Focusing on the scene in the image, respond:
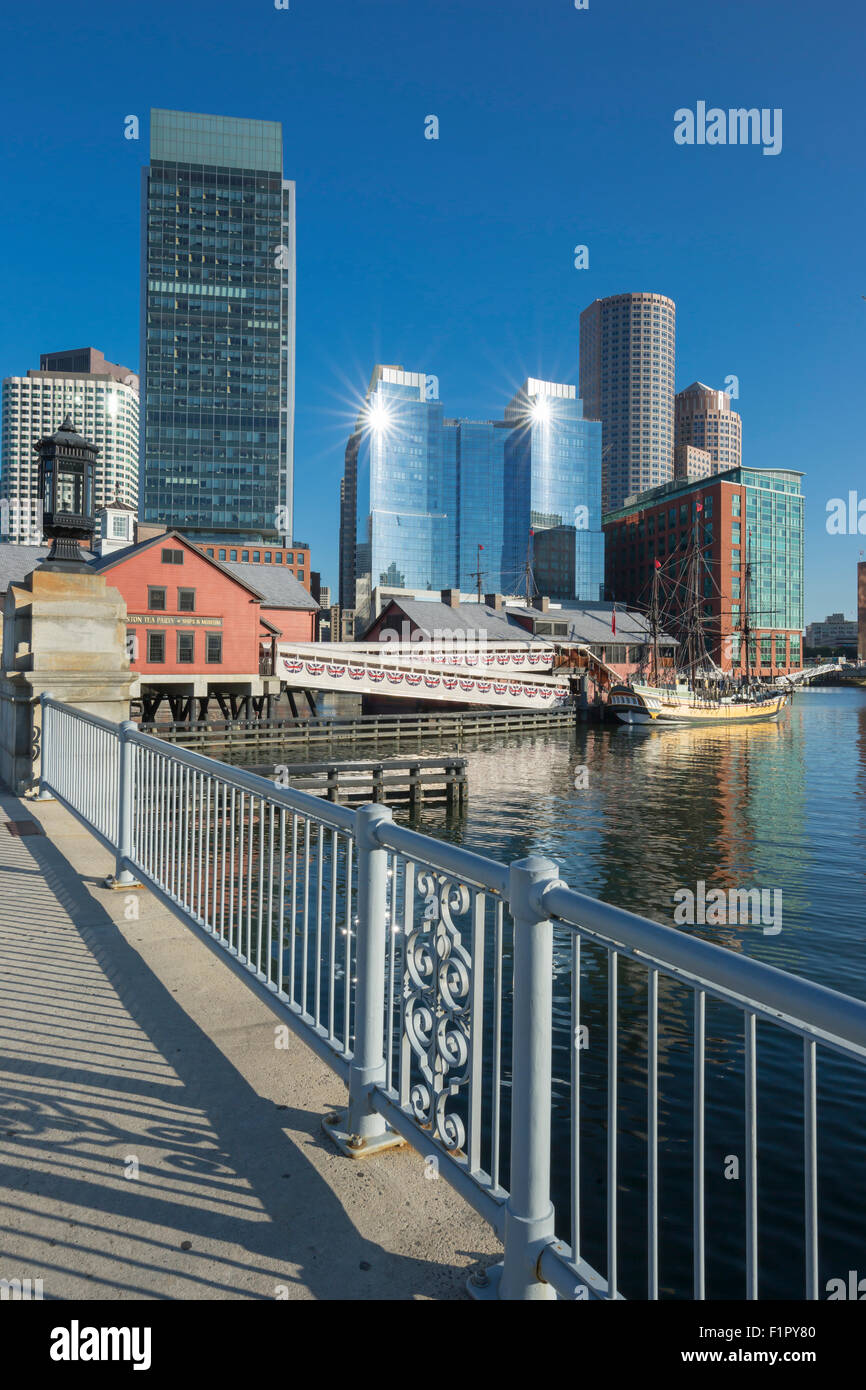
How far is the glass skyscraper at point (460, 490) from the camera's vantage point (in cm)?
17512

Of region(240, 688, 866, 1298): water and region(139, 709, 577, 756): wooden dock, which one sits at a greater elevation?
region(139, 709, 577, 756): wooden dock

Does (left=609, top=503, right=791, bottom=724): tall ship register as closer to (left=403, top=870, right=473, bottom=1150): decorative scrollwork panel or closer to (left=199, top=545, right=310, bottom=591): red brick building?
(left=199, top=545, right=310, bottom=591): red brick building

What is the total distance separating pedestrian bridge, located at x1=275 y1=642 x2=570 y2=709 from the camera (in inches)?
1847

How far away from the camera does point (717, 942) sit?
1262 centimetres

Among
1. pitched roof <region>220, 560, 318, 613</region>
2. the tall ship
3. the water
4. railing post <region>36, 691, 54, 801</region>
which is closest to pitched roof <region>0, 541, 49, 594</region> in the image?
pitched roof <region>220, 560, 318, 613</region>

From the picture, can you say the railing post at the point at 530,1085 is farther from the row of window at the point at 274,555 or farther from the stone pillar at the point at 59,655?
the row of window at the point at 274,555

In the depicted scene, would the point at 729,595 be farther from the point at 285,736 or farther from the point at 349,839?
the point at 349,839

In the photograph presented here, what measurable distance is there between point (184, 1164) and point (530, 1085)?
5.63 ft

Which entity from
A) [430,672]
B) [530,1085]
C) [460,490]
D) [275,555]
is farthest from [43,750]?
[460,490]

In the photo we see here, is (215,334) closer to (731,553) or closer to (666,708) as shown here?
(731,553)

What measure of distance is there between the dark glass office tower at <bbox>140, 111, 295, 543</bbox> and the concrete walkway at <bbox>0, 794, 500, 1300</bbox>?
126083 millimetres

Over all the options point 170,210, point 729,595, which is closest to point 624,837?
point 729,595

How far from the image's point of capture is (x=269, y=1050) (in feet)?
14.9
